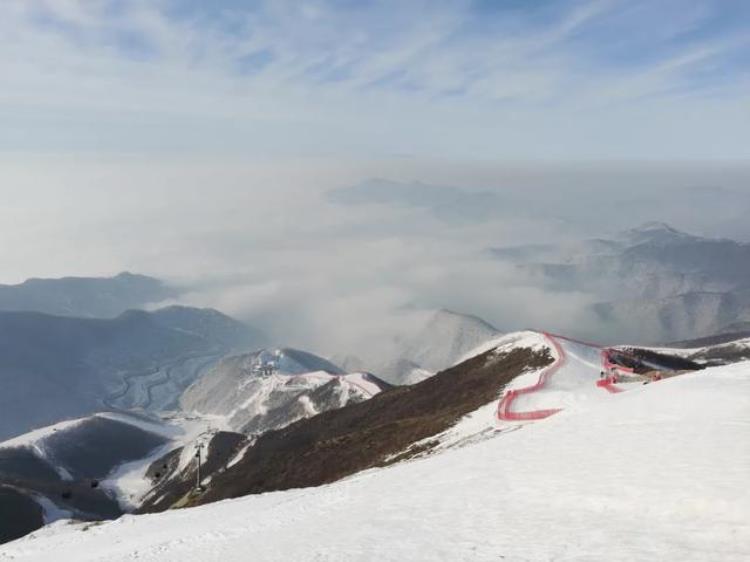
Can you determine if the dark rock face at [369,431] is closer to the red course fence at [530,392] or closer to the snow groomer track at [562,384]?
the red course fence at [530,392]

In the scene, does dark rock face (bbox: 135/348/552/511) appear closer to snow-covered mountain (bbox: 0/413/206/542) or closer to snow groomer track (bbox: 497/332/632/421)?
snow groomer track (bbox: 497/332/632/421)

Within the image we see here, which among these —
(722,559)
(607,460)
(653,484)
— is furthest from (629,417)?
(722,559)

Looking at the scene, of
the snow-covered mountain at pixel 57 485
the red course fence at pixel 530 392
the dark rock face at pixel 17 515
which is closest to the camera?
the red course fence at pixel 530 392

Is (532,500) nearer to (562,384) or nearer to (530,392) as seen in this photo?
(530,392)

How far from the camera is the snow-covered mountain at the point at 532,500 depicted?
1927cm

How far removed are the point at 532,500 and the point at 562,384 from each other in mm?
36018

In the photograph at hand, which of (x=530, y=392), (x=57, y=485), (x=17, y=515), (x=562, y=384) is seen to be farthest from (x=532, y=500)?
(x=57, y=485)

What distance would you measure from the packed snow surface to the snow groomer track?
10629 mm

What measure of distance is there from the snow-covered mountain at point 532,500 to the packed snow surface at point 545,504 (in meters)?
0.08

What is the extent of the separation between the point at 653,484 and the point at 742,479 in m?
2.80

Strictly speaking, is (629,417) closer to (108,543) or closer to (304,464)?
(108,543)

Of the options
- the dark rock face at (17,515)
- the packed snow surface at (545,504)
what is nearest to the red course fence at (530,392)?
the packed snow surface at (545,504)

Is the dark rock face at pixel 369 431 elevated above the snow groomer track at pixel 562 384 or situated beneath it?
situated beneath

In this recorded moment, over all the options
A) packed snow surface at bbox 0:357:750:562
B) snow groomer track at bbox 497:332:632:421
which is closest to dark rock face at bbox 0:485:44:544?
packed snow surface at bbox 0:357:750:562
